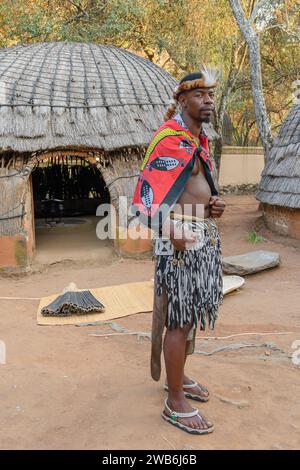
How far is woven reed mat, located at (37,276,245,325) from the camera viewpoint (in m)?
4.98

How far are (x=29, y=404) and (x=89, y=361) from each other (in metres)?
0.85

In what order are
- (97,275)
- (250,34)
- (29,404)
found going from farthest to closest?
(250,34) < (97,275) < (29,404)

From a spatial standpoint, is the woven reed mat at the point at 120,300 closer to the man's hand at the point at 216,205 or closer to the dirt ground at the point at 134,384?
the dirt ground at the point at 134,384

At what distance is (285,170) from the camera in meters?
8.54

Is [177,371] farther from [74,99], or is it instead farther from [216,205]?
[74,99]

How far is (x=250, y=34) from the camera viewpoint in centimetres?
955

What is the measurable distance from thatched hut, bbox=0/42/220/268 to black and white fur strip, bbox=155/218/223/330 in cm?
481

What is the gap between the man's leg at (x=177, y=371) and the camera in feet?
8.52

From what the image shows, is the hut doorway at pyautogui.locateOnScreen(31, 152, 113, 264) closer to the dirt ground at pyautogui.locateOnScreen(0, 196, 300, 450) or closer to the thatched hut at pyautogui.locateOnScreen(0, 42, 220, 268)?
the thatched hut at pyautogui.locateOnScreen(0, 42, 220, 268)

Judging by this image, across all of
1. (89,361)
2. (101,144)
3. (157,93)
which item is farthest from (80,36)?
(89,361)

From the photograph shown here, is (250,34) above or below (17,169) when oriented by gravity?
above

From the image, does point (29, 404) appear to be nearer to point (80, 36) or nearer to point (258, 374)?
point (258, 374)

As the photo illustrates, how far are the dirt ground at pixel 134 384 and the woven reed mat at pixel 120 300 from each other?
13 cm

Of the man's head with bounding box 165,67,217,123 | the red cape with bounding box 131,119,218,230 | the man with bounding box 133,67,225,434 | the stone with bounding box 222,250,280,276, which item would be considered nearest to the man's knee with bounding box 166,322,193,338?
the man with bounding box 133,67,225,434
